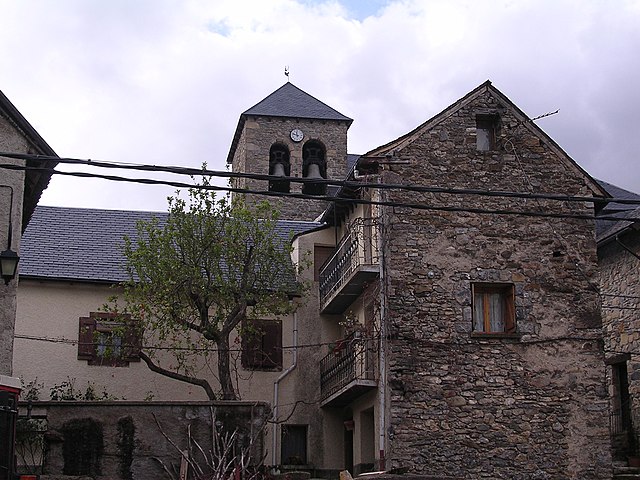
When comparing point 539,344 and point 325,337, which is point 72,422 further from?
point 325,337

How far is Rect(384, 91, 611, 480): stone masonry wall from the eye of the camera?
1933cm

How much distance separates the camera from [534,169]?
2103 centimetres

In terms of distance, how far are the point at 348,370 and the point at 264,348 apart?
3.17 meters

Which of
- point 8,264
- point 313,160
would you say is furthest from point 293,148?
point 8,264

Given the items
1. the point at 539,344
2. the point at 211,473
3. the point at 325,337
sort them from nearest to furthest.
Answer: the point at 211,473, the point at 539,344, the point at 325,337

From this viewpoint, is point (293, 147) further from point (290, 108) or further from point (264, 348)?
point (264, 348)

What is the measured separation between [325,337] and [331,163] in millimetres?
16968

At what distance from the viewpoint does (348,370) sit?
2206 cm

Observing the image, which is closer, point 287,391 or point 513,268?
point 513,268

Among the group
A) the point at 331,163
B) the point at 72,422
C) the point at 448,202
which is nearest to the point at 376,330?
the point at 448,202

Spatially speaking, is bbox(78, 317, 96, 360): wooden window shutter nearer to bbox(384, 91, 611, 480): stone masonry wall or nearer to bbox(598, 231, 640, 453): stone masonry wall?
bbox(384, 91, 611, 480): stone masonry wall

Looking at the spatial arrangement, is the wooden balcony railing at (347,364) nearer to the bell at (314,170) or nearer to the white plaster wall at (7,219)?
the white plaster wall at (7,219)

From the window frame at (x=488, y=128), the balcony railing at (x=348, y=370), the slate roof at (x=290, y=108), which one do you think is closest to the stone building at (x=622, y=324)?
the window frame at (x=488, y=128)

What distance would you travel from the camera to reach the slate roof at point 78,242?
79.6 feet
